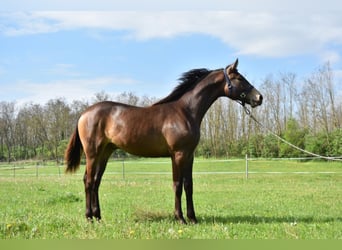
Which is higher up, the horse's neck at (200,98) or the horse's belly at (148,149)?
the horse's neck at (200,98)

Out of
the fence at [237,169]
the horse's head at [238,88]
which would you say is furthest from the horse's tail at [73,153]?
the fence at [237,169]

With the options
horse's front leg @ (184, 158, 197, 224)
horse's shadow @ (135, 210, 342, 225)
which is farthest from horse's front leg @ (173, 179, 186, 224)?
horse's shadow @ (135, 210, 342, 225)

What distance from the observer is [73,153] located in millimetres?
7395

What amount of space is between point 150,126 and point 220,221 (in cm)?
214

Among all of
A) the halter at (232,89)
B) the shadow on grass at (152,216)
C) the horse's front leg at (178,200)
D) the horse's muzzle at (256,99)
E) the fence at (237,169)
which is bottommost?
the fence at (237,169)

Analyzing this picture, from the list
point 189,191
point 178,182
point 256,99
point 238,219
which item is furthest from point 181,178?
point 256,99

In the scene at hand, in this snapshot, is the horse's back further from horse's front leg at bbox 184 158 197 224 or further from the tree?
the tree

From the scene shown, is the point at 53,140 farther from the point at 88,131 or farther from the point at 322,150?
the point at 88,131

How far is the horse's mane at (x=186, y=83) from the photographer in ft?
23.5

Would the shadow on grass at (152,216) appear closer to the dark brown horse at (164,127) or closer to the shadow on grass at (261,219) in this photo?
the dark brown horse at (164,127)

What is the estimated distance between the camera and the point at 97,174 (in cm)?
713

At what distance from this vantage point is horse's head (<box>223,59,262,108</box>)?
701 cm

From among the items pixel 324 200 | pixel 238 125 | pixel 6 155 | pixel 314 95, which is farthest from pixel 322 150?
pixel 6 155

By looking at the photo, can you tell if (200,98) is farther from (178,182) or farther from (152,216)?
(152,216)
